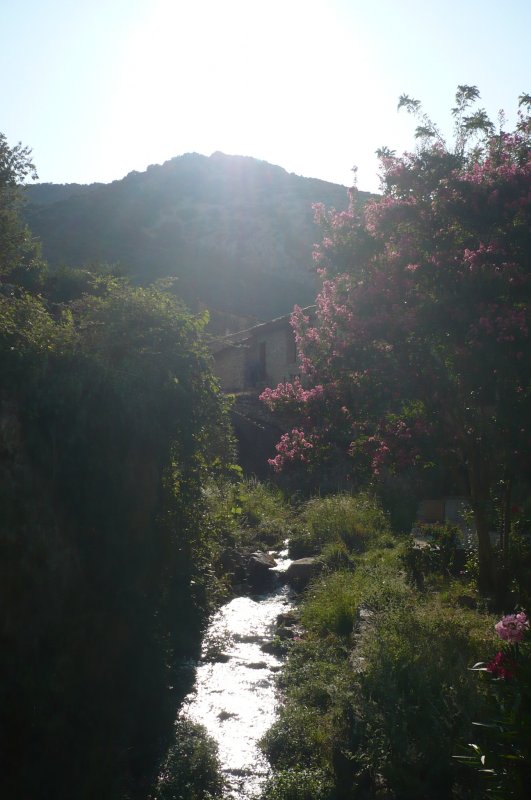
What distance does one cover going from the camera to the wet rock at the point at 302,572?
46.2 ft

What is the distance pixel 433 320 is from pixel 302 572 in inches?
304

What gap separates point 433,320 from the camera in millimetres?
7770

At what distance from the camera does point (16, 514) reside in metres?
7.35

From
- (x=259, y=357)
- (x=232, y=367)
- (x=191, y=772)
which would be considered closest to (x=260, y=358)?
(x=259, y=357)

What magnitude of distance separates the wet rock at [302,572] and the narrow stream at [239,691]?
0.83 meters

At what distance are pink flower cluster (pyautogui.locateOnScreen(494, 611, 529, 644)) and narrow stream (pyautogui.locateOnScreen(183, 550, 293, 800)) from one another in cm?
297

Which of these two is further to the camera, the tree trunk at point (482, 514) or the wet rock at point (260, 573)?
the wet rock at point (260, 573)

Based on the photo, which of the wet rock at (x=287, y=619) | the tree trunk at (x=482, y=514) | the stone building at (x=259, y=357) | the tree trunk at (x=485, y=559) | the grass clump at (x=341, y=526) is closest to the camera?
the tree trunk at (x=482, y=514)

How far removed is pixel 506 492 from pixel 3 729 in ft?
20.1

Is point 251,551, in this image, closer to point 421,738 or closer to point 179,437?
point 179,437

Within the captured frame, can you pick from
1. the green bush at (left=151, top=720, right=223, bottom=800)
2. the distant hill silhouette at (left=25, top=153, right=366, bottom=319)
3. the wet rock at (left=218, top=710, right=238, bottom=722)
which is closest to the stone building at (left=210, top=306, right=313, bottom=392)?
the distant hill silhouette at (left=25, top=153, right=366, bottom=319)

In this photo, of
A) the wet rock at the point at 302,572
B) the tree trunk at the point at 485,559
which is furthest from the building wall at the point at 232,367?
the tree trunk at the point at 485,559

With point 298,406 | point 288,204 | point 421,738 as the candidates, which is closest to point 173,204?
point 288,204

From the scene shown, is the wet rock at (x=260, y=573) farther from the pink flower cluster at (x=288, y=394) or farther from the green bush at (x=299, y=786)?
the green bush at (x=299, y=786)
